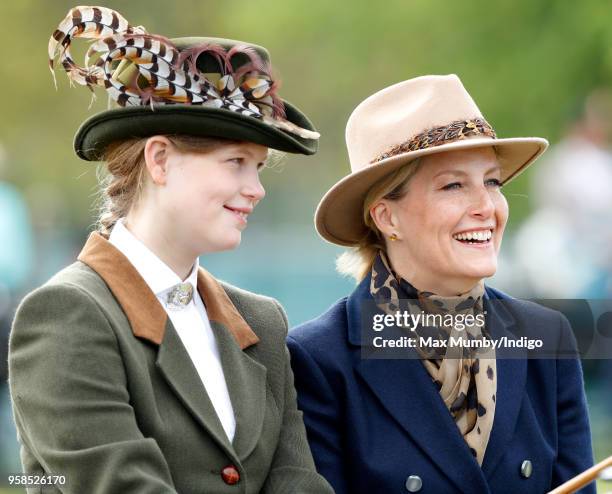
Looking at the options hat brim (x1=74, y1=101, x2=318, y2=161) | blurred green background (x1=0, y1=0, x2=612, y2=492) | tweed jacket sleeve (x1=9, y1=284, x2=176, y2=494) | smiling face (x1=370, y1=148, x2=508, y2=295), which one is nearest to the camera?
tweed jacket sleeve (x1=9, y1=284, x2=176, y2=494)

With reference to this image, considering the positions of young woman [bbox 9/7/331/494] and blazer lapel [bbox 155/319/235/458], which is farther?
blazer lapel [bbox 155/319/235/458]

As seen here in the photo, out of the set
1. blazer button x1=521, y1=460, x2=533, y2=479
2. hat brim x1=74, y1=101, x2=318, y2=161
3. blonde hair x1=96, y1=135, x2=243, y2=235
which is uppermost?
hat brim x1=74, y1=101, x2=318, y2=161

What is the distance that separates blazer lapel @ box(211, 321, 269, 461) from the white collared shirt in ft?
0.07

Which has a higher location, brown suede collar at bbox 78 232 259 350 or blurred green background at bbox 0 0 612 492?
blurred green background at bbox 0 0 612 492

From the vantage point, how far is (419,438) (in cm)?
418

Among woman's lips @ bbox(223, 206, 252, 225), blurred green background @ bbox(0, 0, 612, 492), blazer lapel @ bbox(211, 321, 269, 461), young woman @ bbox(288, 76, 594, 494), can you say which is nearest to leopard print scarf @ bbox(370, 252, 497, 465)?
young woman @ bbox(288, 76, 594, 494)

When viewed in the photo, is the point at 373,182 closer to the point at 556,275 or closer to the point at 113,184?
the point at 113,184

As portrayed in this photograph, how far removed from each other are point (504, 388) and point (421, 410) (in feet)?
0.88

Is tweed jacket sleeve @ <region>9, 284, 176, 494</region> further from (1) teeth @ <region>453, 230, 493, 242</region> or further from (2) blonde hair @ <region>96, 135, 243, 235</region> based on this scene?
(1) teeth @ <region>453, 230, 493, 242</region>

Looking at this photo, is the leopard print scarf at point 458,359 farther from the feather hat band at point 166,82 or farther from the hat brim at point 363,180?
the feather hat band at point 166,82

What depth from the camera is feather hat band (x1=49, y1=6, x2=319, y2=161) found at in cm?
377

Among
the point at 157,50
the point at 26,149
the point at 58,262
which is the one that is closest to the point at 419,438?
the point at 157,50

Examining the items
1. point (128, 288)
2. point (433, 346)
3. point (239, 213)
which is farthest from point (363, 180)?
point (128, 288)

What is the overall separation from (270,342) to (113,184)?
25.4 inches
